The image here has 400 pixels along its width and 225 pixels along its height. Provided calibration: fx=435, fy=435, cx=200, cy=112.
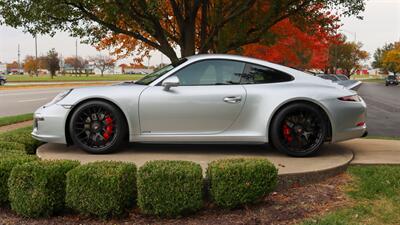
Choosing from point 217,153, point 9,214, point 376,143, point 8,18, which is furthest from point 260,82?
point 8,18

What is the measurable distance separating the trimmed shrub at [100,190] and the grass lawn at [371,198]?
4.88ft

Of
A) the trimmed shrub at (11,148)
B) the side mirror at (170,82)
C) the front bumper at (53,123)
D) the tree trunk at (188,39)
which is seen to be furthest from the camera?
the tree trunk at (188,39)

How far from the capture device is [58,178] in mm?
3715

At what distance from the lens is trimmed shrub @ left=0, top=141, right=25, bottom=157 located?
A: 4.53 metres

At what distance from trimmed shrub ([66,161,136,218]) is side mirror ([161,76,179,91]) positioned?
1.45 m

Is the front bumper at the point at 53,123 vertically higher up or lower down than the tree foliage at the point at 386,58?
lower down

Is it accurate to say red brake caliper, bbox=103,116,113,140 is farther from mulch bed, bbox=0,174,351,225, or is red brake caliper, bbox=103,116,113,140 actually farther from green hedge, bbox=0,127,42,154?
mulch bed, bbox=0,174,351,225

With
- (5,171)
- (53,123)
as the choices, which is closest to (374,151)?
(53,123)

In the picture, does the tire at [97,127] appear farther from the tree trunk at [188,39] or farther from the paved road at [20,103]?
the paved road at [20,103]

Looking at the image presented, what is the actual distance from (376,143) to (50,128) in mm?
4429

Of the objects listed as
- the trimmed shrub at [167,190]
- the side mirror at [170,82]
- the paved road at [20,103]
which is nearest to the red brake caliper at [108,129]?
the side mirror at [170,82]

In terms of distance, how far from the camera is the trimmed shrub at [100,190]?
354 cm

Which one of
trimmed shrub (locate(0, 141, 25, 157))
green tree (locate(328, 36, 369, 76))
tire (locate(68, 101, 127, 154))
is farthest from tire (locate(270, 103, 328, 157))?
green tree (locate(328, 36, 369, 76))

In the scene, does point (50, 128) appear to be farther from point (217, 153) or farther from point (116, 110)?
point (217, 153)
